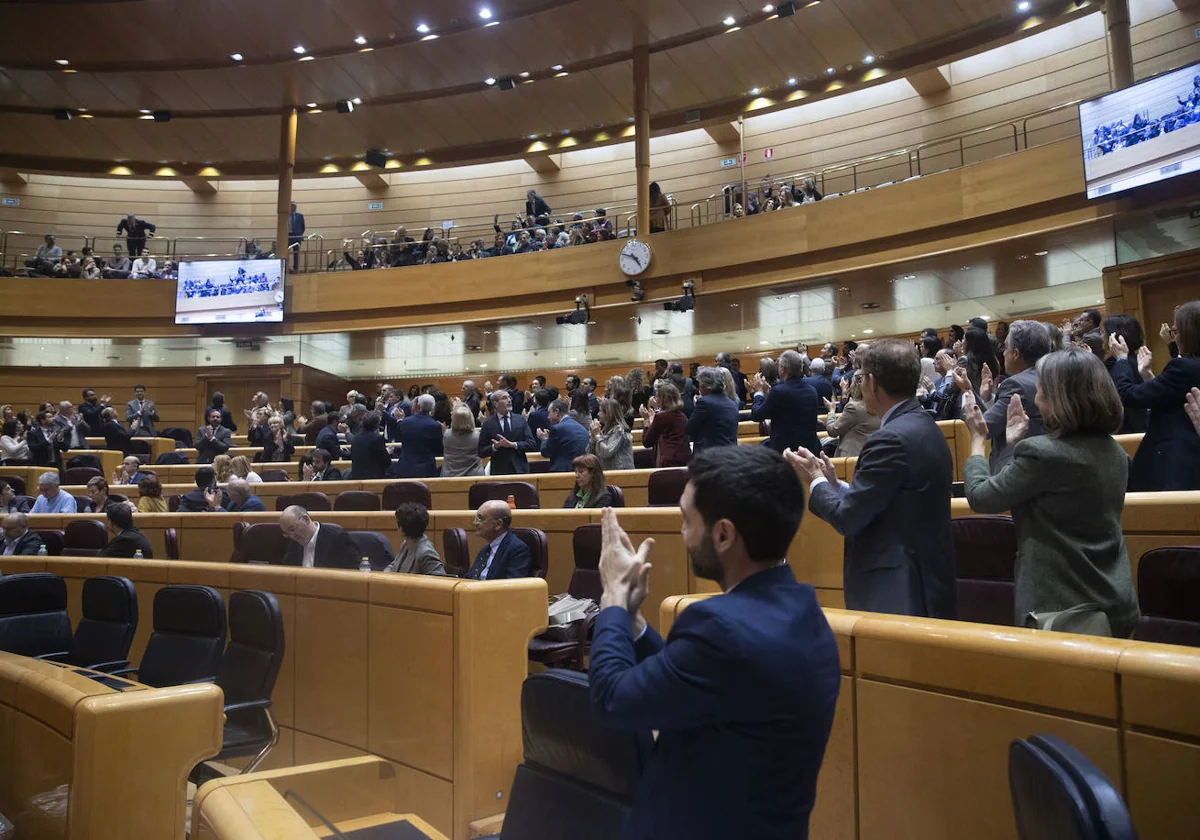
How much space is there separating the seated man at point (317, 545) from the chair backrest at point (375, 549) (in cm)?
15

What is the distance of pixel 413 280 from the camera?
16062 millimetres

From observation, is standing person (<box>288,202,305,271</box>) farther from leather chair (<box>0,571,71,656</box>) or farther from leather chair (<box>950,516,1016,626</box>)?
leather chair (<box>950,516,1016,626</box>)

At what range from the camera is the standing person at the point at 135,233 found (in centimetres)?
1776

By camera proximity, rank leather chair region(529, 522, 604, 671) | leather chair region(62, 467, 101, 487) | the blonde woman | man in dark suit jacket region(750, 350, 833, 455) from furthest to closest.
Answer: leather chair region(62, 467, 101, 487), the blonde woman, man in dark suit jacket region(750, 350, 833, 455), leather chair region(529, 522, 604, 671)

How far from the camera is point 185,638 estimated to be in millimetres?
3869

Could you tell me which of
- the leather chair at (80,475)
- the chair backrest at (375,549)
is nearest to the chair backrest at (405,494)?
the chair backrest at (375,549)

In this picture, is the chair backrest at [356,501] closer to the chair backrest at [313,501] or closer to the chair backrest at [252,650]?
the chair backrest at [313,501]

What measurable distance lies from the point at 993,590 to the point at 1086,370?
1.12m

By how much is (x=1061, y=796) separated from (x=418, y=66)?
53.6ft

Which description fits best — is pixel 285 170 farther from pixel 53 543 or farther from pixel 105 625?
pixel 105 625

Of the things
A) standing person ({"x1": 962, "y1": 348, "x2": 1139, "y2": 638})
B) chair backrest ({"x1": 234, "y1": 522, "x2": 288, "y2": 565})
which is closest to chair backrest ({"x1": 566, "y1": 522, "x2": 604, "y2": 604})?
chair backrest ({"x1": 234, "y1": 522, "x2": 288, "y2": 565})

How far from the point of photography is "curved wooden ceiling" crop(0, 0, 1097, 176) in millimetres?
13375

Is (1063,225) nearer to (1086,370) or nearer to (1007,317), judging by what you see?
(1007,317)

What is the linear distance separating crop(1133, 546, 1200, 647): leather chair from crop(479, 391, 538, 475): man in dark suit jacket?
5702mm
